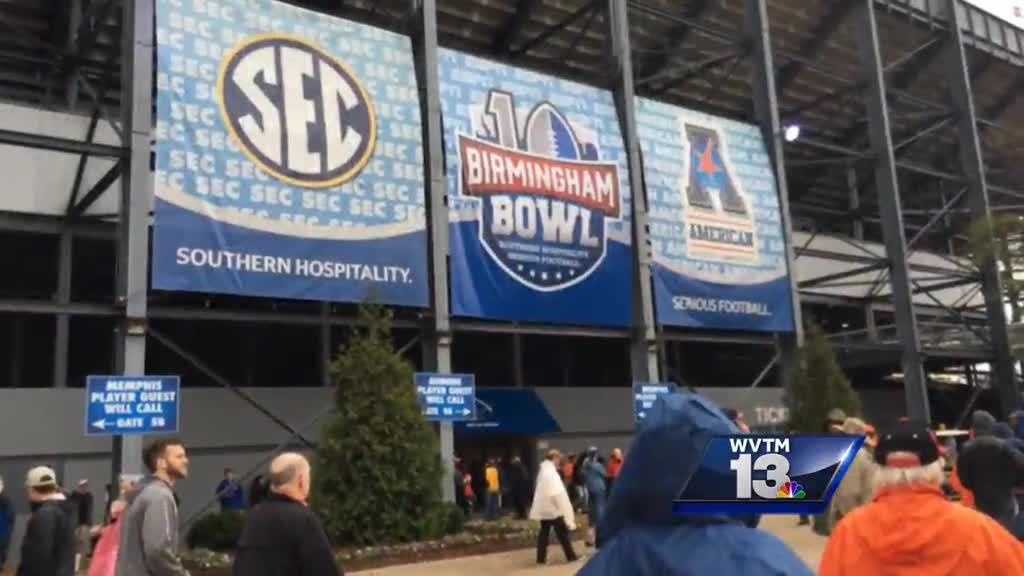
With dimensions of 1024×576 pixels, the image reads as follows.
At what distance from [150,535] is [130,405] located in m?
8.82

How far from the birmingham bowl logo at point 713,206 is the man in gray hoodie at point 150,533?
17766 mm

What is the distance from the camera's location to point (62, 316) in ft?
63.5

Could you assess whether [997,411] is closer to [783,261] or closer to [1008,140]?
[1008,140]

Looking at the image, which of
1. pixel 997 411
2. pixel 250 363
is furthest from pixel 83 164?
pixel 997 411

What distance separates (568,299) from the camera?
19.5 m

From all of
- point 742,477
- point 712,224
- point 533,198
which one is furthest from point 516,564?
point 742,477

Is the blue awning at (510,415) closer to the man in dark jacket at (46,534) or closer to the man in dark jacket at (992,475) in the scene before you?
the man in dark jacket at (46,534)

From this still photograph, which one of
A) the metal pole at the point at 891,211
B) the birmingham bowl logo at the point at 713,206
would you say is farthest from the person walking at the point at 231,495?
the metal pole at the point at 891,211

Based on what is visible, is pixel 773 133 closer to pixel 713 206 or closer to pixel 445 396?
pixel 713 206

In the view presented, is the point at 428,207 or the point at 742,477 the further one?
the point at 428,207

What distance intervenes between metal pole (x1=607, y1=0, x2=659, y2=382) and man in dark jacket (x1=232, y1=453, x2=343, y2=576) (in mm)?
16979

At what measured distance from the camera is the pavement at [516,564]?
500 inches

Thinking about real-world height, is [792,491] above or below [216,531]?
above

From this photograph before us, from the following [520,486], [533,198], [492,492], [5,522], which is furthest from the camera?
[492,492]
